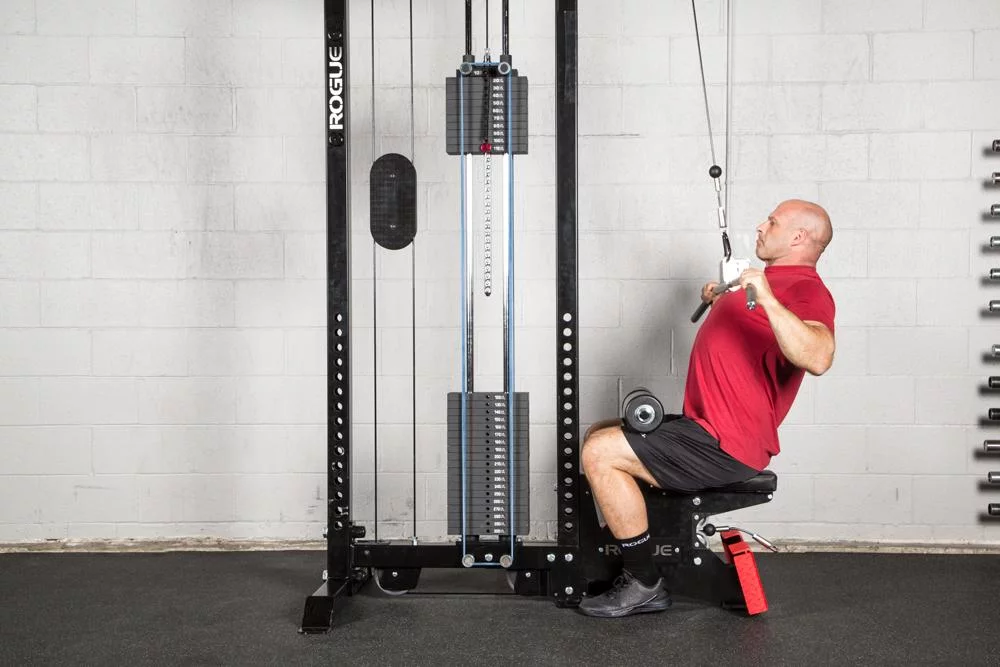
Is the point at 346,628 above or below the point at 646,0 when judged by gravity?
below

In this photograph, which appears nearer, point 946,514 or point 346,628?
point 346,628

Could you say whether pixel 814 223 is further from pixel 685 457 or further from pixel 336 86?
pixel 336 86

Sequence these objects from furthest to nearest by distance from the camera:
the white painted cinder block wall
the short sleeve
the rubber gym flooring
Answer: the white painted cinder block wall → the short sleeve → the rubber gym flooring

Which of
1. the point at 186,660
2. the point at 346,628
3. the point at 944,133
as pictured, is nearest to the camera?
the point at 186,660

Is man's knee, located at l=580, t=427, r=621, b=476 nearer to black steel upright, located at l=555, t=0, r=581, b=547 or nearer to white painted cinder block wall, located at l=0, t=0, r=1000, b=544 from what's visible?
black steel upright, located at l=555, t=0, r=581, b=547

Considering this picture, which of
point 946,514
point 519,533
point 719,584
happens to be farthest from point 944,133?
point 519,533

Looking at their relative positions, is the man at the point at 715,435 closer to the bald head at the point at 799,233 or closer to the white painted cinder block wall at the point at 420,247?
the bald head at the point at 799,233

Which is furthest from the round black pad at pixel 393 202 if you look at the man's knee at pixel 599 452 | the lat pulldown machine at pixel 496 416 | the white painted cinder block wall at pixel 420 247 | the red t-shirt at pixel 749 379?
the red t-shirt at pixel 749 379

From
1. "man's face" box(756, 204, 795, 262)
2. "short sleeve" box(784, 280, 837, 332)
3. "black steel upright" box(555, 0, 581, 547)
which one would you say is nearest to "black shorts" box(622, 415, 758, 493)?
"black steel upright" box(555, 0, 581, 547)

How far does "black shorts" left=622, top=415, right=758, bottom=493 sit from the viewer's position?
2861 mm

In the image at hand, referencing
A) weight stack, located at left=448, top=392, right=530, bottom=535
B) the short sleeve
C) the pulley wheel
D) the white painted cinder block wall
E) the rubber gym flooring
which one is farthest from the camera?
the white painted cinder block wall

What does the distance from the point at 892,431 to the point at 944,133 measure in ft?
4.07

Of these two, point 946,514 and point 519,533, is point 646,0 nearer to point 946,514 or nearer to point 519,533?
point 519,533

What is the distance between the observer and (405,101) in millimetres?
3648
